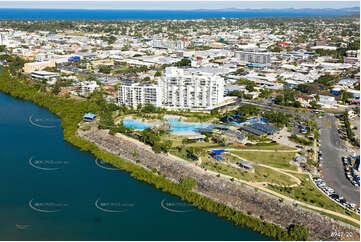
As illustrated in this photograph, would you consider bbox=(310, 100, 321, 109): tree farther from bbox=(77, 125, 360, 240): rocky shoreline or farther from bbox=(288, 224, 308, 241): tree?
bbox=(288, 224, 308, 241): tree

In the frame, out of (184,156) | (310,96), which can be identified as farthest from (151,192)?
(310,96)

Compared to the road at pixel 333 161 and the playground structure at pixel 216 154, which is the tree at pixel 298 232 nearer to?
the road at pixel 333 161

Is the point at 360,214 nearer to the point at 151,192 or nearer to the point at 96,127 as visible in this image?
the point at 151,192
